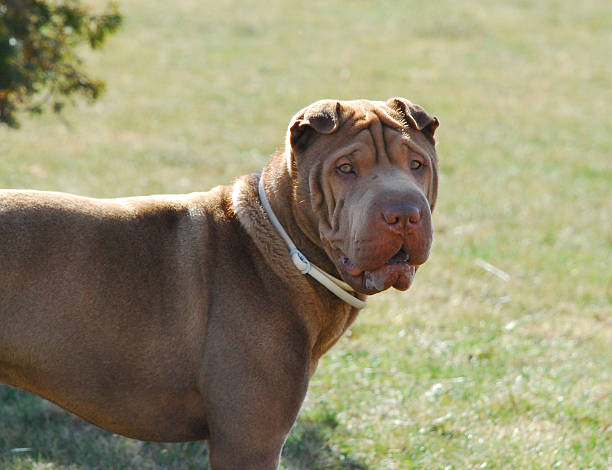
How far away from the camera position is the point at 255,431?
3244 millimetres

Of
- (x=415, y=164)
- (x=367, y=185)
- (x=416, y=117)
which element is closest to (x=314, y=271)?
(x=367, y=185)

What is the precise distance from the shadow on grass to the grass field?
11mm

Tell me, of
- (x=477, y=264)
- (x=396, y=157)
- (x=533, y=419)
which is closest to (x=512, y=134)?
(x=477, y=264)

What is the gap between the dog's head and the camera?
309 cm

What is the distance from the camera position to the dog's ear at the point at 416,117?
3451mm

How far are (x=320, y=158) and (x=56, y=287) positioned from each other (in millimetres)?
1118

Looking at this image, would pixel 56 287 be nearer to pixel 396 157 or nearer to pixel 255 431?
pixel 255 431

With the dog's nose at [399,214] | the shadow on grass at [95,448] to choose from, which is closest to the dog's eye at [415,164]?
the dog's nose at [399,214]

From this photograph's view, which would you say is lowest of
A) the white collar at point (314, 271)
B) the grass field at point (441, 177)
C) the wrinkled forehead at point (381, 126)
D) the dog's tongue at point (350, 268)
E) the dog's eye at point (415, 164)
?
the grass field at point (441, 177)

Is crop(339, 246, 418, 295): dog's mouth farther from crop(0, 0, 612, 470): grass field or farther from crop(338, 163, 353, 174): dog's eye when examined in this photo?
crop(0, 0, 612, 470): grass field

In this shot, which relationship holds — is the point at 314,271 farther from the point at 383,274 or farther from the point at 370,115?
the point at 370,115

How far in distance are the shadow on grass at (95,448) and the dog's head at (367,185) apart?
Result: 5.06ft

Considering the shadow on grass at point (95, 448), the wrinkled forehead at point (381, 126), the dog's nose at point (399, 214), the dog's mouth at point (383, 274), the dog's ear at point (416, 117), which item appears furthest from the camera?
the shadow on grass at point (95, 448)

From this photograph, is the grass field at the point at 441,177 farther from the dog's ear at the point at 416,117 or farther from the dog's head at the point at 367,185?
the dog's ear at the point at 416,117
